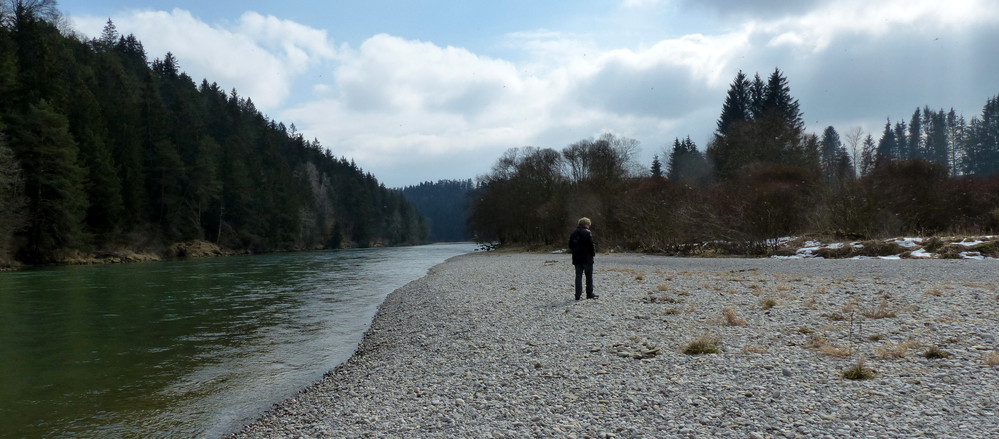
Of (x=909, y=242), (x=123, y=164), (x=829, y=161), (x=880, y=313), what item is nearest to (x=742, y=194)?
(x=909, y=242)

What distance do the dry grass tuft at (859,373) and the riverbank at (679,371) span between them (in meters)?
0.07

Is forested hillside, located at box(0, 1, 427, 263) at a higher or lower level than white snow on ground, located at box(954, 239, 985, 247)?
higher

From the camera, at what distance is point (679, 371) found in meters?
6.69

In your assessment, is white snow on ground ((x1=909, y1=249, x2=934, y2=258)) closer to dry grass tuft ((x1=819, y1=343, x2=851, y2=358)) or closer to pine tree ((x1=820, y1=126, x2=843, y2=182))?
pine tree ((x1=820, y1=126, x2=843, y2=182))

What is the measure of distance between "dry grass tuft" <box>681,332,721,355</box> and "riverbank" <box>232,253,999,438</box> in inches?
3.2

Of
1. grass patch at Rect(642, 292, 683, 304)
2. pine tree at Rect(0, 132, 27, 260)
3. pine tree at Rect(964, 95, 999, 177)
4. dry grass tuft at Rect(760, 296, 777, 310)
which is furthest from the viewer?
pine tree at Rect(964, 95, 999, 177)

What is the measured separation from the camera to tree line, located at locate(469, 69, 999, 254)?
90.6ft

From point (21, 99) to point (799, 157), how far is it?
216 ft

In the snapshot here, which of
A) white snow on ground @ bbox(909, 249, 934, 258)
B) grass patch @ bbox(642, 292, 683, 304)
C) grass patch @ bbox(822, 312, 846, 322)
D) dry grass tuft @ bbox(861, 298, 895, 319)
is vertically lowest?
grass patch @ bbox(642, 292, 683, 304)

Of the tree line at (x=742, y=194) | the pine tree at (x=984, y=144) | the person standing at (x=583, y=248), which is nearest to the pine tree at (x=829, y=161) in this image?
the tree line at (x=742, y=194)

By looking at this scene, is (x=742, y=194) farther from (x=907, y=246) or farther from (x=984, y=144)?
(x=984, y=144)

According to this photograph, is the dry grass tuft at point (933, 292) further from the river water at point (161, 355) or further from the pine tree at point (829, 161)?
the pine tree at point (829, 161)

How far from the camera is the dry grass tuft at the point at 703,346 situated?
24.5ft

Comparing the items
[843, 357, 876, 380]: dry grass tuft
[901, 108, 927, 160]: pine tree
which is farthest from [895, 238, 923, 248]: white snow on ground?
[901, 108, 927, 160]: pine tree
